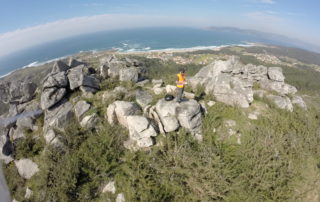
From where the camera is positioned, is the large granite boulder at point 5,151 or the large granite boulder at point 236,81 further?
the large granite boulder at point 236,81

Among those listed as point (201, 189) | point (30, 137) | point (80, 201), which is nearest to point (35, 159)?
point (30, 137)

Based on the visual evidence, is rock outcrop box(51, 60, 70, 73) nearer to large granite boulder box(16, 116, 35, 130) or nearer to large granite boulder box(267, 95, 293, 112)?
large granite boulder box(16, 116, 35, 130)

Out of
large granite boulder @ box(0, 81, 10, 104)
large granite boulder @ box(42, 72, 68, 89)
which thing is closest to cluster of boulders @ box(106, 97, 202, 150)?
large granite boulder @ box(42, 72, 68, 89)

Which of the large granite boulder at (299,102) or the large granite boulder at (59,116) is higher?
the large granite boulder at (59,116)

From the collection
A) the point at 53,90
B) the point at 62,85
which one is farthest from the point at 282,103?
the point at 53,90

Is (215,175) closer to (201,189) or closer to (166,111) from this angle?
(201,189)

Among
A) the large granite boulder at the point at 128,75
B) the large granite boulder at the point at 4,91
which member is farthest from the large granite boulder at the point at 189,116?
the large granite boulder at the point at 4,91

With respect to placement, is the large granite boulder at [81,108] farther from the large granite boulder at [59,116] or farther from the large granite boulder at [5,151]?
the large granite boulder at [5,151]

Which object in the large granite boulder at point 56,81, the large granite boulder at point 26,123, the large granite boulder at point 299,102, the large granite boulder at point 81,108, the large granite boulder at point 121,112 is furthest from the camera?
the large granite boulder at point 299,102

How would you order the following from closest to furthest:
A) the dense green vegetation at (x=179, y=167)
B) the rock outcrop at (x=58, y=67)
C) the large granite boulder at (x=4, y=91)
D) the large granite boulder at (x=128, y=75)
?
the dense green vegetation at (x=179, y=167) → the rock outcrop at (x=58, y=67) → the large granite boulder at (x=128, y=75) → the large granite boulder at (x=4, y=91)
